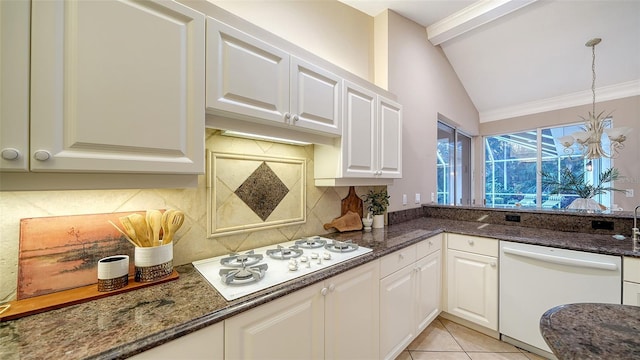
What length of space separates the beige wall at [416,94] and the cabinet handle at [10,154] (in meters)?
2.43

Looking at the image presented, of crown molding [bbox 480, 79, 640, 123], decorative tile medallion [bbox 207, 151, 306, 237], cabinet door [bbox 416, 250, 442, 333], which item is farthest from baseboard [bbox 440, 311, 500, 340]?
crown molding [bbox 480, 79, 640, 123]

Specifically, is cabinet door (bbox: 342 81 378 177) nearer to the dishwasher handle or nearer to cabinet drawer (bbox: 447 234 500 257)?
cabinet drawer (bbox: 447 234 500 257)

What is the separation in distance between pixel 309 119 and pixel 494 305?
211 centimetres

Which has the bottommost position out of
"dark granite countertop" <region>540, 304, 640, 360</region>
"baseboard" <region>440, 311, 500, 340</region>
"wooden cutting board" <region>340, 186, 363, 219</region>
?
"baseboard" <region>440, 311, 500, 340</region>

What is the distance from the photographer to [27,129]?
0.70 m

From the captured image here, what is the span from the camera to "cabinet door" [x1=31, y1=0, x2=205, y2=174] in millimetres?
732

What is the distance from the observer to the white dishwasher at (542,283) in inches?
60.4

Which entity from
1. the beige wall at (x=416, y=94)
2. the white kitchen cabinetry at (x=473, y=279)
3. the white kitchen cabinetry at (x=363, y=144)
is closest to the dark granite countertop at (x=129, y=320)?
the white kitchen cabinetry at (x=363, y=144)

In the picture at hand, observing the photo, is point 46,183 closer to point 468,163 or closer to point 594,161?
point 468,163

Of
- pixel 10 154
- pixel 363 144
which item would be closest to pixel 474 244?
pixel 363 144

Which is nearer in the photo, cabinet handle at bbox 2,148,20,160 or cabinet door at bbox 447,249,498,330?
cabinet handle at bbox 2,148,20,160

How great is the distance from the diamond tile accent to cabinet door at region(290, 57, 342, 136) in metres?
0.45

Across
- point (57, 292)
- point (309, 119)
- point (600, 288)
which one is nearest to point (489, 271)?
point (600, 288)

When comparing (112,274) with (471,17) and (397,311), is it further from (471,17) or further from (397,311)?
(471,17)
